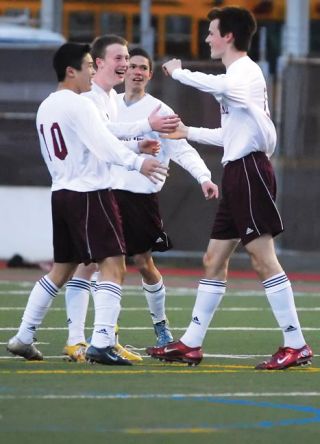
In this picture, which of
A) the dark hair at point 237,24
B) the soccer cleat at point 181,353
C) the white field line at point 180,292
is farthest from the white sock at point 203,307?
the white field line at point 180,292

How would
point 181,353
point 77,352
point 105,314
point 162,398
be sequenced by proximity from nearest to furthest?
point 162,398 → point 105,314 → point 181,353 → point 77,352

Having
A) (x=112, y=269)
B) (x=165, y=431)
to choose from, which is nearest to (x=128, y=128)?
(x=112, y=269)

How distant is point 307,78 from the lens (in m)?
18.8

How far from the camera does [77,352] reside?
1024 centimetres

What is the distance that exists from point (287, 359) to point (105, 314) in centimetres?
122

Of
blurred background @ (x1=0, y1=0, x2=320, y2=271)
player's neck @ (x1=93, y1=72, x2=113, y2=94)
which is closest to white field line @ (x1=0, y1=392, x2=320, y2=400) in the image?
player's neck @ (x1=93, y1=72, x2=113, y2=94)

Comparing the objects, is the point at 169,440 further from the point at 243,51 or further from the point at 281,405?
the point at 243,51

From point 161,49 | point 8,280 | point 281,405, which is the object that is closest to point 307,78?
point 161,49

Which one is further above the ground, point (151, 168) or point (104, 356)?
point (151, 168)

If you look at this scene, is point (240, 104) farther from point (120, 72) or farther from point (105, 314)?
point (105, 314)

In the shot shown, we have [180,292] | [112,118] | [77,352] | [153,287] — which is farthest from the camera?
[180,292]

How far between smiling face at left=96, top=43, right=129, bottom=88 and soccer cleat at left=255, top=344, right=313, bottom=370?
7.13ft

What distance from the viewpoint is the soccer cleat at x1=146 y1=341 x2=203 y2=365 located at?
10.1 meters

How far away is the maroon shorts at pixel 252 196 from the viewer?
32.1 ft
